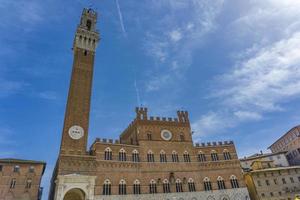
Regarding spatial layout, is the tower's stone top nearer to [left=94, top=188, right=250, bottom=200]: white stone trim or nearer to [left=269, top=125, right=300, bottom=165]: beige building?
[left=94, top=188, right=250, bottom=200]: white stone trim

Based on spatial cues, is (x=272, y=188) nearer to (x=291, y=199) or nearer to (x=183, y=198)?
(x=291, y=199)

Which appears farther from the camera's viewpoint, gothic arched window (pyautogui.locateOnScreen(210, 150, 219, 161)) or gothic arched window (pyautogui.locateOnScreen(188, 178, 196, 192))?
gothic arched window (pyautogui.locateOnScreen(210, 150, 219, 161))

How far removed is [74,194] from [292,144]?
175 ft

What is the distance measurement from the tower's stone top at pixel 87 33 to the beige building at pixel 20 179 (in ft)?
69.7

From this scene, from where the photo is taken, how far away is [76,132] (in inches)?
1241

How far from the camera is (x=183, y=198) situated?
1305 inches

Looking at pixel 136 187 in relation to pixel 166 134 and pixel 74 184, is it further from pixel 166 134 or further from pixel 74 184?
pixel 166 134

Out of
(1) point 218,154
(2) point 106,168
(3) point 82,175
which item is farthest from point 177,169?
(3) point 82,175

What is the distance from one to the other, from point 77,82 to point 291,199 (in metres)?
44.0

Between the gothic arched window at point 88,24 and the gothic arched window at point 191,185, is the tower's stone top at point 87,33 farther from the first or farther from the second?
the gothic arched window at point 191,185

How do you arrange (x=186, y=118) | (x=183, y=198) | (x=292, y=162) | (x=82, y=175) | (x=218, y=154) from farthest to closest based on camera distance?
1. (x=292, y=162)
2. (x=186, y=118)
3. (x=218, y=154)
4. (x=183, y=198)
5. (x=82, y=175)

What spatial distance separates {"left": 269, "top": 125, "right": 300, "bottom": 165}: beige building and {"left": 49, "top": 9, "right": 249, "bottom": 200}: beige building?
77.5 feet

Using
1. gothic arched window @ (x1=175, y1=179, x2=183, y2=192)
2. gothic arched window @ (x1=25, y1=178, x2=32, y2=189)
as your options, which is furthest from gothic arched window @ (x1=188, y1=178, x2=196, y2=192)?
gothic arched window @ (x1=25, y1=178, x2=32, y2=189)

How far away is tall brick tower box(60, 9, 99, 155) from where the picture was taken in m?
30.8
